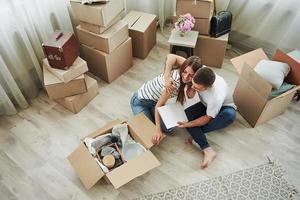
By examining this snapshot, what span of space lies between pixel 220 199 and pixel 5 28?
1.70 metres

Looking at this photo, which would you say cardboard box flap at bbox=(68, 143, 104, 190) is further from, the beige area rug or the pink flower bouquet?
the pink flower bouquet

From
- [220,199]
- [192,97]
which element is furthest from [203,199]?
[192,97]

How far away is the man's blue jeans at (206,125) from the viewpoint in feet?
5.57

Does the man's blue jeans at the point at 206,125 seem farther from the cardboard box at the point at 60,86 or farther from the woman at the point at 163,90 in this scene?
the cardboard box at the point at 60,86

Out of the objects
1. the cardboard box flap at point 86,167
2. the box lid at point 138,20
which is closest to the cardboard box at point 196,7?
the box lid at point 138,20

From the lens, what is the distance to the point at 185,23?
6.69 feet

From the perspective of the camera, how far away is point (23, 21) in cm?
181

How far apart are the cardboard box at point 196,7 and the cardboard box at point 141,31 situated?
11.9 inches

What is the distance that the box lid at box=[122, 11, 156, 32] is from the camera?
2.28 meters

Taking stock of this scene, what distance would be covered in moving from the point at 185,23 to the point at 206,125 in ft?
2.61

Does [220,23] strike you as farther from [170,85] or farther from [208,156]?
[208,156]

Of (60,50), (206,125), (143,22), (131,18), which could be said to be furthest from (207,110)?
(131,18)

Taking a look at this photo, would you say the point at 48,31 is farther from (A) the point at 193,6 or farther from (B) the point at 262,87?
(B) the point at 262,87

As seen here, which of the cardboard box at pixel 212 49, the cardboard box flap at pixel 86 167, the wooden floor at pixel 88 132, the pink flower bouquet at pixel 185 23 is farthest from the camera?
the cardboard box at pixel 212 49
